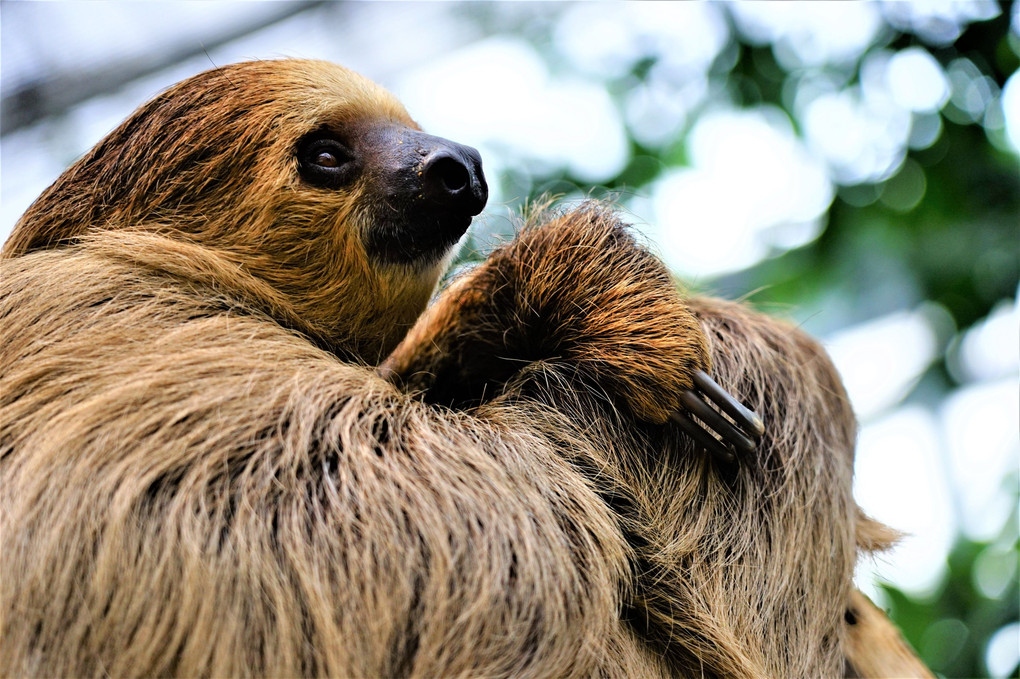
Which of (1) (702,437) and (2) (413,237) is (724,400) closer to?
(1) (702,437)

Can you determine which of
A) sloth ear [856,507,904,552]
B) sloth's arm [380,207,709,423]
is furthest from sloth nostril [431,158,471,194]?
sloth ear [856,507,904,552]

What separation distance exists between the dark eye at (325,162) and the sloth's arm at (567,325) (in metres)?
0.60

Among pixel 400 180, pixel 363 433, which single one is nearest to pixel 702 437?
pixel 363 433

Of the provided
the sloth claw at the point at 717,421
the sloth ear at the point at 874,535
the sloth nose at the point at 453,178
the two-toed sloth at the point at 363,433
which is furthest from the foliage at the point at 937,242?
the sloth claw at the point at 717,421

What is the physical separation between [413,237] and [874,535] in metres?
2.43

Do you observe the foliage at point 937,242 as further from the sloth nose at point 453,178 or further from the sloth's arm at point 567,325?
the sloth's arm at point 567,325

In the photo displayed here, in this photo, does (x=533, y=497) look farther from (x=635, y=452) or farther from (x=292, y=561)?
(x=292, y=561)

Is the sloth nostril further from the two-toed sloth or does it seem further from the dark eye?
the dark eye

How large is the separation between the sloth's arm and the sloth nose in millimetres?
275

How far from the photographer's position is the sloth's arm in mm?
2756

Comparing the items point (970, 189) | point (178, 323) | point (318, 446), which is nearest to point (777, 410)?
point (318, 446)

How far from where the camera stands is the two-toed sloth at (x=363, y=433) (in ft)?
7.32

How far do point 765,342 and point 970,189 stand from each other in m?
3.41

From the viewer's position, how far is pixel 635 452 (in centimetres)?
286
